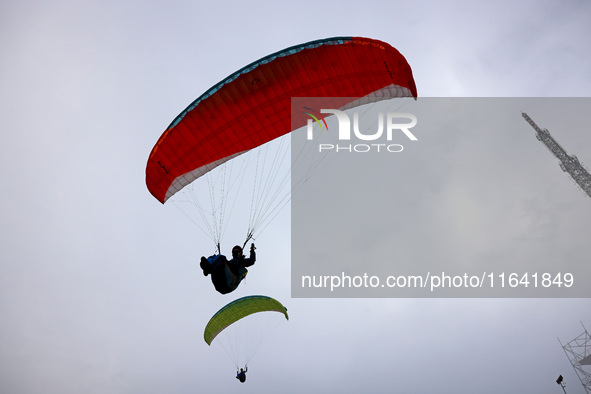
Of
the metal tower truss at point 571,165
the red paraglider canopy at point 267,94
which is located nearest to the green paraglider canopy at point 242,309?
the red paraglider canopy at point 267,94

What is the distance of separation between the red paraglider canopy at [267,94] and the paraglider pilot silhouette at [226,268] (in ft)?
10.6

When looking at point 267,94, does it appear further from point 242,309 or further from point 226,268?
point 242,309

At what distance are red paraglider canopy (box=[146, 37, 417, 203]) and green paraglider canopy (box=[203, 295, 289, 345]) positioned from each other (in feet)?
23.9

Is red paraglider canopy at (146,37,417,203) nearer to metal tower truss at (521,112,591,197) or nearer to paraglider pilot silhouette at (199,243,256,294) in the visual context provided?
paraglider pilot silhouette at (199,243,256,294)

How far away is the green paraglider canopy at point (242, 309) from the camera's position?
613 inches

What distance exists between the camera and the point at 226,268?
10000 mm

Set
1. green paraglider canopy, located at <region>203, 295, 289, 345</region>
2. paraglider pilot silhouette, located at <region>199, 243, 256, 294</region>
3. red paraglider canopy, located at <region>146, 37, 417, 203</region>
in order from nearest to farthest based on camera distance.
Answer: red paraglider canopy, located at <region>146, 37, 417, 203</region> < paraglider pilot silhouette, located at <region>199, 243, 256, 294</region> < green paraglider canopy, located at <region>203, 295, 289, 345</region>

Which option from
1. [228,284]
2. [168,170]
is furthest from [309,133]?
[228,284]

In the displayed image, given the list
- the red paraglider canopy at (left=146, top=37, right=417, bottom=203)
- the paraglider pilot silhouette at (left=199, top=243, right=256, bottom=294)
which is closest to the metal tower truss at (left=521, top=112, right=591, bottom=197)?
the red paraglider canopy at (left=146, top=37, right=417, bottom=203)

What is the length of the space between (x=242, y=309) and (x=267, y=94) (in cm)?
1058

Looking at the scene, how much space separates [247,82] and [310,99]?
208 centimetres

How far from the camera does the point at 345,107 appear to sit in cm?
1089

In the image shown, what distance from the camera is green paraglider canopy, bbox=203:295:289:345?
51.1 feet

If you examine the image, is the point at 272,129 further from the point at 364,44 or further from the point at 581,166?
the point at 581,166
